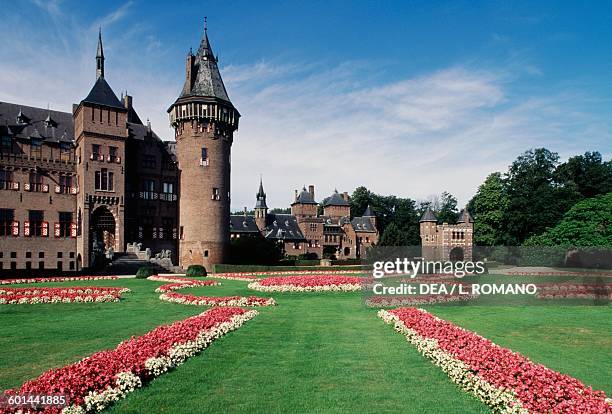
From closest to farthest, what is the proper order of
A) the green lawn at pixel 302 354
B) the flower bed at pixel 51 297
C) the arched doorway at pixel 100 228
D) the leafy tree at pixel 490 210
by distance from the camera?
the green lawn at pixel 302 354
the flower bed at pixel 51 297
the arched doorway at pixel 100 228
the leafy tree at pixel 490 210

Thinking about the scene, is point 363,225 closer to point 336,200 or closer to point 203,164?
point 336,200

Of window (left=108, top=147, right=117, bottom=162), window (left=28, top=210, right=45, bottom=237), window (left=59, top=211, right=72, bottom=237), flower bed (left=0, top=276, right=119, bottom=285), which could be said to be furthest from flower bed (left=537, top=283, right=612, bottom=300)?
window (left=28, top=210, right=45, bottom=237)

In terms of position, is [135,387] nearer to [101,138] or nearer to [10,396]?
[10,396]

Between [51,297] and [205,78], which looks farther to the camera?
[205,78]

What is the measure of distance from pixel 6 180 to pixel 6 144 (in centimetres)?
316

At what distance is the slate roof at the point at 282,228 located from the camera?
254ft

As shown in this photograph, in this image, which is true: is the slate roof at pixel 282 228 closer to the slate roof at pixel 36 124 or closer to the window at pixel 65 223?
the window at pixel 65 223

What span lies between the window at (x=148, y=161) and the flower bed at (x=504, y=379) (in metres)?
41.1

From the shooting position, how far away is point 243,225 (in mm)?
74500

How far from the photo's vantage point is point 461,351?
33.6ft

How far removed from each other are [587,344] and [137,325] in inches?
495

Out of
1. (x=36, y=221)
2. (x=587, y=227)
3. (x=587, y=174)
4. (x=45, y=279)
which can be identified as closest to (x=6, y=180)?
(x=36, y=221)

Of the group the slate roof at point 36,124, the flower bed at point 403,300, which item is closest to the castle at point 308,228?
the slate roof at point 36,124

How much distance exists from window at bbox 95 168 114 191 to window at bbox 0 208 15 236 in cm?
720
